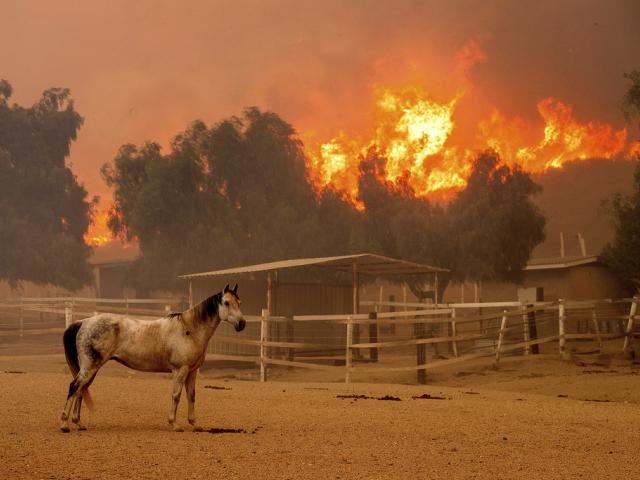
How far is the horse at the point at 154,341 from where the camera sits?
9.55 m

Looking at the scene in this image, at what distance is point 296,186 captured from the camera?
49.9 meters

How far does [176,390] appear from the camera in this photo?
950 centimetres

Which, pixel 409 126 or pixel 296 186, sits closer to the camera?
pixel 296 186

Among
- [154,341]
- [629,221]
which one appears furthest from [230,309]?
[629,221]

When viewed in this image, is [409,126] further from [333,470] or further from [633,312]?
[333,470]

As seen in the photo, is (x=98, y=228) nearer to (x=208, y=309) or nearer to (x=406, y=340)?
(x=406, y=340)

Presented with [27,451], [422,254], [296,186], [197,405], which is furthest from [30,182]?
[27,451]

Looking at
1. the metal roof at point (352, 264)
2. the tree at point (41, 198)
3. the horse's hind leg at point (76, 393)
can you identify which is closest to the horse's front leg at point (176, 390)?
the horse's hind leg at point (76, 393)

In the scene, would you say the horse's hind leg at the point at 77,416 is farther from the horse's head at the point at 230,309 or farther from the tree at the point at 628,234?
the tree at the point at 628,234

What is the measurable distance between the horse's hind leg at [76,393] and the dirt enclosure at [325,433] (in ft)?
0.58

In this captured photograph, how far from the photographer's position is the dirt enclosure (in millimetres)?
7301

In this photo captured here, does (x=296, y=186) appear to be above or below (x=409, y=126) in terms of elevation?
below

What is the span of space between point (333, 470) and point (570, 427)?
4.65 meters

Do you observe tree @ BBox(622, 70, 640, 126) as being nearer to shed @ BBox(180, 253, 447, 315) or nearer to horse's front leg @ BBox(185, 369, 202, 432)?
shed @ BBox(180, 253, 447, 315)
